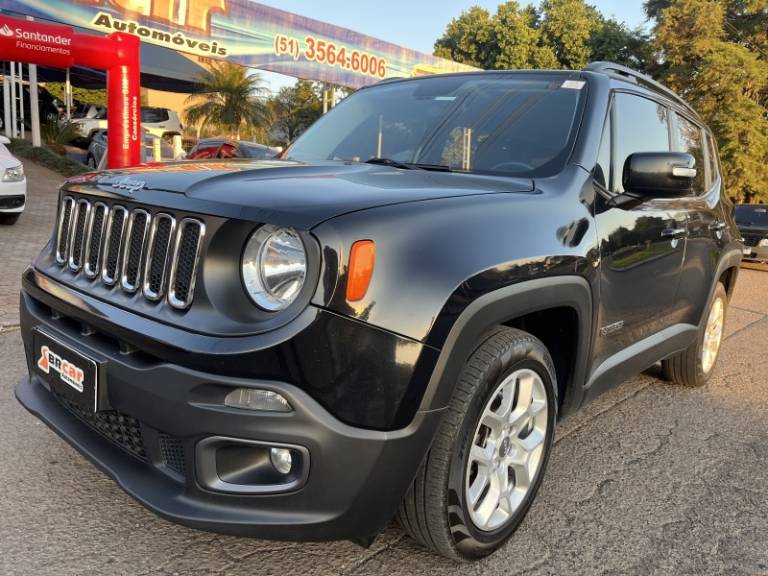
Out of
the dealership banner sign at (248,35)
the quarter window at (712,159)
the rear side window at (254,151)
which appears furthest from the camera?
the dealership banner sign at (248,35)

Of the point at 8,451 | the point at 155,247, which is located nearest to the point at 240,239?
the point at 155,247

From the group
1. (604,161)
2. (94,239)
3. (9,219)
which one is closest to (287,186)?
(94,239)

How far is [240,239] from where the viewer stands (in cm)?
182

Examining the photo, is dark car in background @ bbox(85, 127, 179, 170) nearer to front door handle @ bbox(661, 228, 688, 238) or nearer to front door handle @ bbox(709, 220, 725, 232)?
front door handle @ bbox(709, 220, 725, 232)

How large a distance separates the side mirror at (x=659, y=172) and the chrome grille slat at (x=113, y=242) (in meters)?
1.96

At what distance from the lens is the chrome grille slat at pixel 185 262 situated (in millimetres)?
1849

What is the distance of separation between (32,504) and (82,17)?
13.7 m

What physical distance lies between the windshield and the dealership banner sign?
929 centimetres

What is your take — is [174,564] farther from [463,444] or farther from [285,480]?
[463,444]

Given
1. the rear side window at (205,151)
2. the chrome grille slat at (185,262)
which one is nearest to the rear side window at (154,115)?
the rear side window at (205,151)

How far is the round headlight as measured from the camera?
5.80ft

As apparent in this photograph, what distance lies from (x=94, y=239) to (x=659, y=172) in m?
2.16

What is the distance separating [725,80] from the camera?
67.1 ft

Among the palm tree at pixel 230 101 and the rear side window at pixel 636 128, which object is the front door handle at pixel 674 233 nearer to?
the rear side window at pixel 636 128
